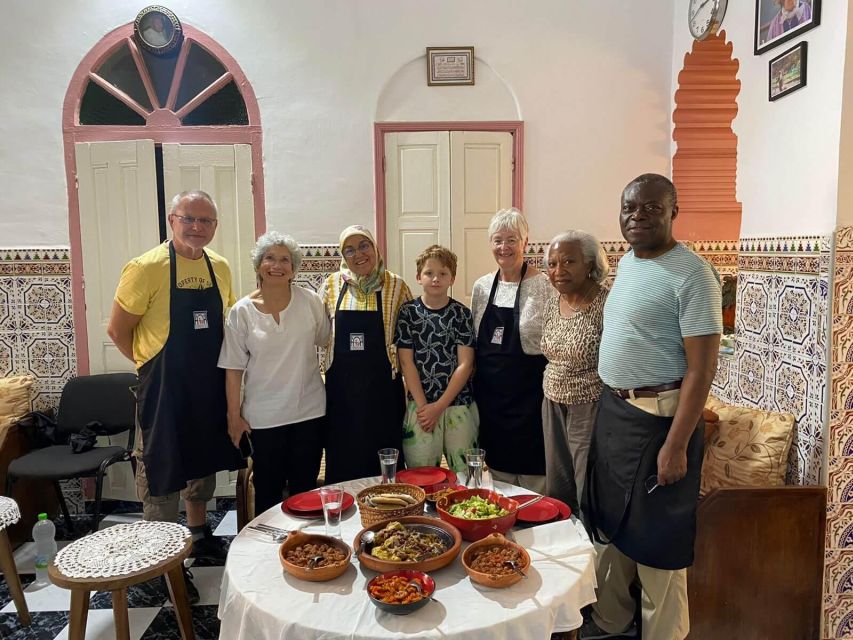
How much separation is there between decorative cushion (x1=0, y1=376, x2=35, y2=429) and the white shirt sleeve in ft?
5.70

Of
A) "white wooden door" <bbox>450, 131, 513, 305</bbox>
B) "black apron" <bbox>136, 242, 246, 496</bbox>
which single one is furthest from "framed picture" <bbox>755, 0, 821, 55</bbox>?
"black apron" <bbox>136, 242, 246, 496</bbox>

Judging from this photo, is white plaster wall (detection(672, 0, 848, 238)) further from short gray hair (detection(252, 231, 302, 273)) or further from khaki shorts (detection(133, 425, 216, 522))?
khaki shorts (detection(133, 425, 216, 522))

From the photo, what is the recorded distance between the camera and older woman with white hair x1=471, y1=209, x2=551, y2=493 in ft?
8.38

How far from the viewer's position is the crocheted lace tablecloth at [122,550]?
191cm

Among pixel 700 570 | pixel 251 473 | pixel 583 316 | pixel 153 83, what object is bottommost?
pixel 700 570

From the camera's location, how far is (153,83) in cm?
363

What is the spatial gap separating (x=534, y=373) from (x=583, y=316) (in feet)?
1.37

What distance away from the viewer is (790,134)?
248cm

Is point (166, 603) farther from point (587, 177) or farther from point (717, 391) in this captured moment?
point (587, 177)

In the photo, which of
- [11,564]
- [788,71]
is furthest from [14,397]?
[788,71]

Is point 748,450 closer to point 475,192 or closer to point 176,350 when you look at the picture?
point 475,192

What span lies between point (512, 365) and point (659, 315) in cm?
77

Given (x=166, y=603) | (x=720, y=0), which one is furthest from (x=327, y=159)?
(x=166, y=603)

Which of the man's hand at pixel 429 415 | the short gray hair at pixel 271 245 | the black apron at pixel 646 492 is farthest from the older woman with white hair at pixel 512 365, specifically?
the short gray hair at pixel 271 245
